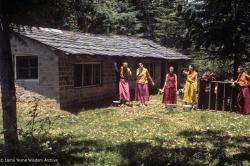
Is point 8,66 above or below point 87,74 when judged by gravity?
above

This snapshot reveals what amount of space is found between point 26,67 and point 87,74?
10.9ft

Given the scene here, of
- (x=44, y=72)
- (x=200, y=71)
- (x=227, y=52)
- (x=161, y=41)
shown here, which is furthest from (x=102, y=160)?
(x=161, y=41)

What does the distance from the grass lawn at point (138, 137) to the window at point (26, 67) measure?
163 centimetres

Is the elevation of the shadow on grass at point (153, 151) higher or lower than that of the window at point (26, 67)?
lower

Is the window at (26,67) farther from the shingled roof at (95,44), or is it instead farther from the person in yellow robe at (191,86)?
the person in yellow robe at (191,86)

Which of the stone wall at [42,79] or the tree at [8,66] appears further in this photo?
the stone wall at [42,79]

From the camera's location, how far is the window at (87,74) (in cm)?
2206

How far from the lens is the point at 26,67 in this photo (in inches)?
817

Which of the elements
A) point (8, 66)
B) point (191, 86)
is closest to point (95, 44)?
point (191, 86)

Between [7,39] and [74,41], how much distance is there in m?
14.2

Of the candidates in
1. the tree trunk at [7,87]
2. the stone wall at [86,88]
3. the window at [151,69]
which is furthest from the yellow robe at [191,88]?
the tree trunk at [7,87]

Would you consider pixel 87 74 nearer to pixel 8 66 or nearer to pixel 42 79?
pixel 42 79

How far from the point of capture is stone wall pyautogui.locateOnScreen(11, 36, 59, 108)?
2006 centimetres

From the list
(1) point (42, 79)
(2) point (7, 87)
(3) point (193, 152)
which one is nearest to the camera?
(2) point (7, 87)
